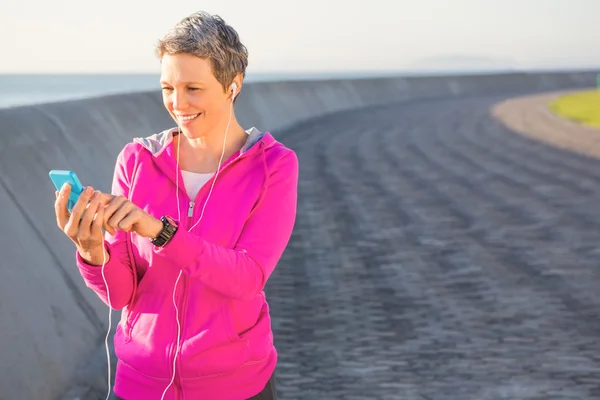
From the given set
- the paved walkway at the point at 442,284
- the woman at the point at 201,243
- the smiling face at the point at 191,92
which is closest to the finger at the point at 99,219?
the woman at the point at 201,243

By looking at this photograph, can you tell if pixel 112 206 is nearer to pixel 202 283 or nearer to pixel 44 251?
pixel 202 283

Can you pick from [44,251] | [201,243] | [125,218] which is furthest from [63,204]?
[44,251]

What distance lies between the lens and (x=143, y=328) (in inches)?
99.0

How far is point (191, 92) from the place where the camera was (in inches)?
96.0

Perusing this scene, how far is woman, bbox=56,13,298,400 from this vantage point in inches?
94.8

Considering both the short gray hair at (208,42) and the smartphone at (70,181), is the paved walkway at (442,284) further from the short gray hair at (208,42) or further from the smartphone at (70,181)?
the smartphone at (70,181)

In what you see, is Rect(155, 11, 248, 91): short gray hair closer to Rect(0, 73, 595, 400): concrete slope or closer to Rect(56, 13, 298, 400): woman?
Rect(56, 13, 298, 400): woman

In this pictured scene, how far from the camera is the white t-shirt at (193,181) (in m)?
2.60

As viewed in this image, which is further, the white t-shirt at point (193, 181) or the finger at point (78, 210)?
the white t-shirt at point (193, 181)

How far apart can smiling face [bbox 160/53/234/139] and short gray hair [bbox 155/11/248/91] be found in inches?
0.7

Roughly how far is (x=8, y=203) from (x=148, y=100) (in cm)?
589

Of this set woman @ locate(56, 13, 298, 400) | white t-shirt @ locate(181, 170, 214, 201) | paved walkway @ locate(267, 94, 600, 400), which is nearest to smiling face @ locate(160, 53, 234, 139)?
woman @ locate(56, 13, 298, 400)

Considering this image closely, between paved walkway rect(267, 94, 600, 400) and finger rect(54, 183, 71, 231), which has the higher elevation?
finger rect(54, 183, 71, 231)

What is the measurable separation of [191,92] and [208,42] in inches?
5.6
